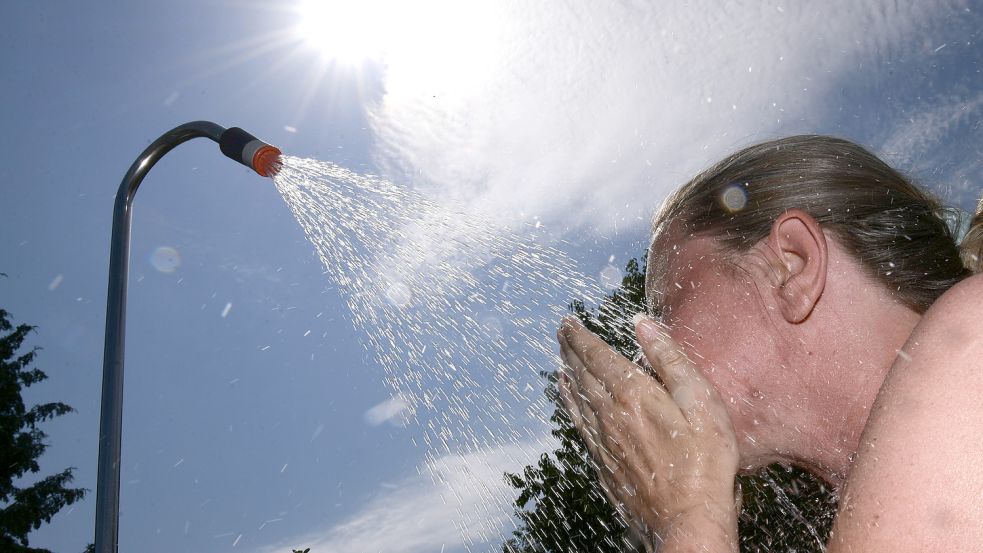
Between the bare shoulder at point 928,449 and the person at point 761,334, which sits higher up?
the person at point 761,334

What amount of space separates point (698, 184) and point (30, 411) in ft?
119

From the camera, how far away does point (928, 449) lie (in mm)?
1716

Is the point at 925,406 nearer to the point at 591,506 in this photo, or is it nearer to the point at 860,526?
the point at 860,526

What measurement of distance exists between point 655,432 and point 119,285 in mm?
3340

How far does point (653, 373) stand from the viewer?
10.7 feet

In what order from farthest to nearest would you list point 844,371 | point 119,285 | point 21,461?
1. point 21,461
2. point 119,285
3. point 844,371

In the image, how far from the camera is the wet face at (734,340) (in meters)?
3.06

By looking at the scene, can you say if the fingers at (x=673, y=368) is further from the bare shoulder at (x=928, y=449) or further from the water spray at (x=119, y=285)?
the water spray at (x=119, y=285)

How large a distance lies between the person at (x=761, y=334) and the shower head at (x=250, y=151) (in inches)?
88.2

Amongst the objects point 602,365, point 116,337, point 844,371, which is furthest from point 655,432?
point 116,337

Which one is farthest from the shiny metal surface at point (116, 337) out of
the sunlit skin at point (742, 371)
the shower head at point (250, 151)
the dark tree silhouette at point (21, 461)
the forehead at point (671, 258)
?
the dark tree silhouette at point (21, 461)

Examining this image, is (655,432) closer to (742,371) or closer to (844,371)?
(742,371)

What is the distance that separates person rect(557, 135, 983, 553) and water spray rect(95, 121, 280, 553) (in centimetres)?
244

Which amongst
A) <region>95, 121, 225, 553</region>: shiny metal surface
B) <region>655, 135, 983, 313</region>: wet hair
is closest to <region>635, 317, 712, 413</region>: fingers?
<region>655, 135, 983, 313</region>: wet hair
